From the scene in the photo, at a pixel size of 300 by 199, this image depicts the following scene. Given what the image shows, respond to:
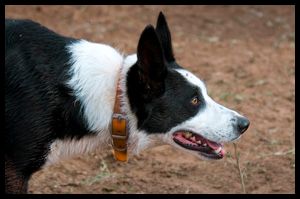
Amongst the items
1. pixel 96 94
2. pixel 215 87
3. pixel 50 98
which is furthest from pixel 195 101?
pixel 215 87

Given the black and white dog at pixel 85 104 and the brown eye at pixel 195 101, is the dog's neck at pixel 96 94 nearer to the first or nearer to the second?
the black and white dog at pixel 85 104

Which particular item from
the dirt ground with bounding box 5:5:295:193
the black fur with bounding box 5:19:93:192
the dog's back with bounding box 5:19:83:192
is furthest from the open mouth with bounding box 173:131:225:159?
the dirt ground with bounding box 5:5:295:193

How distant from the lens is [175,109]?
4.36 metres

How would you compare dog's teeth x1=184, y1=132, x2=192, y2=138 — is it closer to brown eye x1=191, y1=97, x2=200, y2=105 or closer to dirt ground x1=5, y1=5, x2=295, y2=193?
brown eye x1=191, y1=97, x2=200, y2=105

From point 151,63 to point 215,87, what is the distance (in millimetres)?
3608

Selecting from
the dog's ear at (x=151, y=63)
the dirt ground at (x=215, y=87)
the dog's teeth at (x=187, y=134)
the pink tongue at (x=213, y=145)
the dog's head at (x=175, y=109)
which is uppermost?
the dog's ear at (x=151, y=63)

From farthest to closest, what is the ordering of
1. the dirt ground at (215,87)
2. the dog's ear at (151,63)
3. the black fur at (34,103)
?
the dirt ground at (215,87), the black fur at (34,103), the dog's ear at (151,63)

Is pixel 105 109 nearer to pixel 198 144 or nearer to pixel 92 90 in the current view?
pixel 92 90

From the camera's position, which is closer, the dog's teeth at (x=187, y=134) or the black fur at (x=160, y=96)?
the black fur at (x=160, y=96)

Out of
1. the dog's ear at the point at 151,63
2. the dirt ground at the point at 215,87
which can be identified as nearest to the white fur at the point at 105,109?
the dog's ear at the point at 151,63

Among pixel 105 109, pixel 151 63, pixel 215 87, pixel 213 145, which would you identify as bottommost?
pixel 215 87

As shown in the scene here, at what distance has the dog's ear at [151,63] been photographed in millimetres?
4125

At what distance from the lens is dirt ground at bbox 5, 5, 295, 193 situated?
19.2 feet

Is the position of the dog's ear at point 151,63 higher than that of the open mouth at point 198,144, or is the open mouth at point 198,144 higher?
the dog's ear at point 151,63
